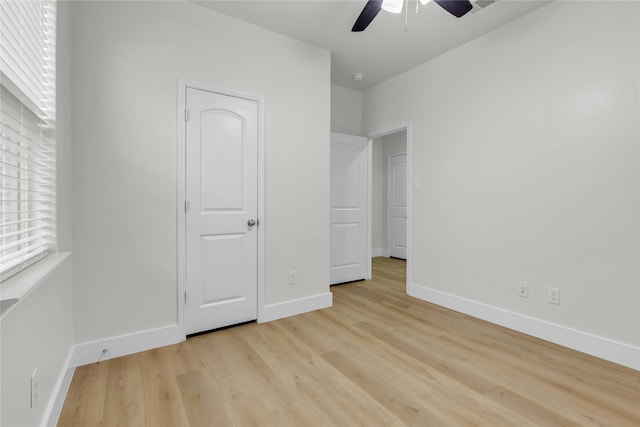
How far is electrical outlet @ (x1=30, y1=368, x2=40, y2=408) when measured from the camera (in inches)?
49.5

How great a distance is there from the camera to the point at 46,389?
147 centimetres

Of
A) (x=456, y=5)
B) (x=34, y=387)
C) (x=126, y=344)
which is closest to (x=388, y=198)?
(x=456, y=5)

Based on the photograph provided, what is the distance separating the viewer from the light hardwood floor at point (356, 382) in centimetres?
157

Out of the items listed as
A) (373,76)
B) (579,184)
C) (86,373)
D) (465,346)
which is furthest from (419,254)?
(86,373)

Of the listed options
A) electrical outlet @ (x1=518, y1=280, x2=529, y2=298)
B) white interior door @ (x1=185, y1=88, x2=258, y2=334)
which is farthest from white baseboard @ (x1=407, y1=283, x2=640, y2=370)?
white interior door @ (x1=185, y1=88, x2=258, y2=334)

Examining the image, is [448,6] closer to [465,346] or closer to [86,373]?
[465,346]

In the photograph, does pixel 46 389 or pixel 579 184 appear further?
pixel 579 184

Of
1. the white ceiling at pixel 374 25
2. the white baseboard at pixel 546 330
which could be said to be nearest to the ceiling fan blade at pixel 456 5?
the white ceiling at pixel 374 25

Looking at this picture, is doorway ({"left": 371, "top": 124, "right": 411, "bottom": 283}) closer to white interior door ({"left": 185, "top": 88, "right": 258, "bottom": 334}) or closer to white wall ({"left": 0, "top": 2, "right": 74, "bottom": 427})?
white interior door ({"left": 185, "top": 88, "right": 258, "bottom": 334})

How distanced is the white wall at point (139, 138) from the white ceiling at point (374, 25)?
0.73 ft

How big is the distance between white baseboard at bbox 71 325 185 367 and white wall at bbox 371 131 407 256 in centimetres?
426

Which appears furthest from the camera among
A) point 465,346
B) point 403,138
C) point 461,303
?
point 403,138

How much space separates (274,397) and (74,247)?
164 cm

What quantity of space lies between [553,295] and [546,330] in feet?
0.97
